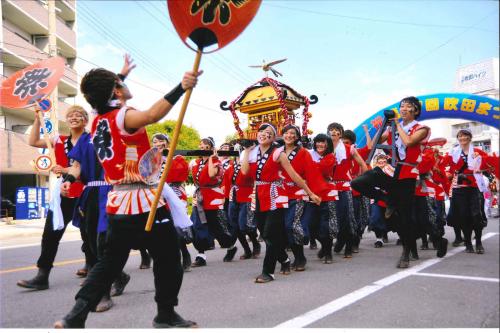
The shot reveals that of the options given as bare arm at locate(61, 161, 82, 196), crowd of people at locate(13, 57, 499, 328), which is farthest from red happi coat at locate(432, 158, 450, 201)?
bare arm at locate(61, 161, 82, 196)

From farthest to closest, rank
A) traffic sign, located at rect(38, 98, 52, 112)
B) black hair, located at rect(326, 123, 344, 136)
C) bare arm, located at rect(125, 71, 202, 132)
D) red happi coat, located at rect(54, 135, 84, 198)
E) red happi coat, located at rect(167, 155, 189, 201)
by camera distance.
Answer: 1. black hair, located at rect(326, 123, 344, 136)
2. red happi coat, located at rect(167, 155, 189, 201)
3. red happi coat, located at rect(54, 135, 84, 198)
4. traffic sign, located at rect(38, 98, 52, 112)
5. bare arm, located at rect(125, 71, 202, 132)

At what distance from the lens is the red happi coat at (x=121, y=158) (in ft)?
8.84

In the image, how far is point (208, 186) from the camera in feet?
19.5

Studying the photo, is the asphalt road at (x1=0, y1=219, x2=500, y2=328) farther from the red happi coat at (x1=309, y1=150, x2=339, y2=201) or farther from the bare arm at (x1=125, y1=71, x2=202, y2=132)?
the bare arm at (x1=125, y1=71, x2=202, y2=132)

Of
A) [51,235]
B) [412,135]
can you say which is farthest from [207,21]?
[412,135]

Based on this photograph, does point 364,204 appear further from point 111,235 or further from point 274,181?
point 111,235

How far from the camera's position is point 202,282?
477cm

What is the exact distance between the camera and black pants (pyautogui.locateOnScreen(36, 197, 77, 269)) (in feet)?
13.8

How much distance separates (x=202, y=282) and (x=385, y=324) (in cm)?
217

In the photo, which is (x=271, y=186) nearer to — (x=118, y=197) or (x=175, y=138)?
(x=118, y=197)

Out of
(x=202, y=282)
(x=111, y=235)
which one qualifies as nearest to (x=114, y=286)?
(x=202, y=282)

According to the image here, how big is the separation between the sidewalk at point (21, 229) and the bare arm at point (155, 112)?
5.79 ft

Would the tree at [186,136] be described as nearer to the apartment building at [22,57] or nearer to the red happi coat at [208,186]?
the red happi coat at [208,186]

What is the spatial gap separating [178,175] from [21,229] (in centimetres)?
203
